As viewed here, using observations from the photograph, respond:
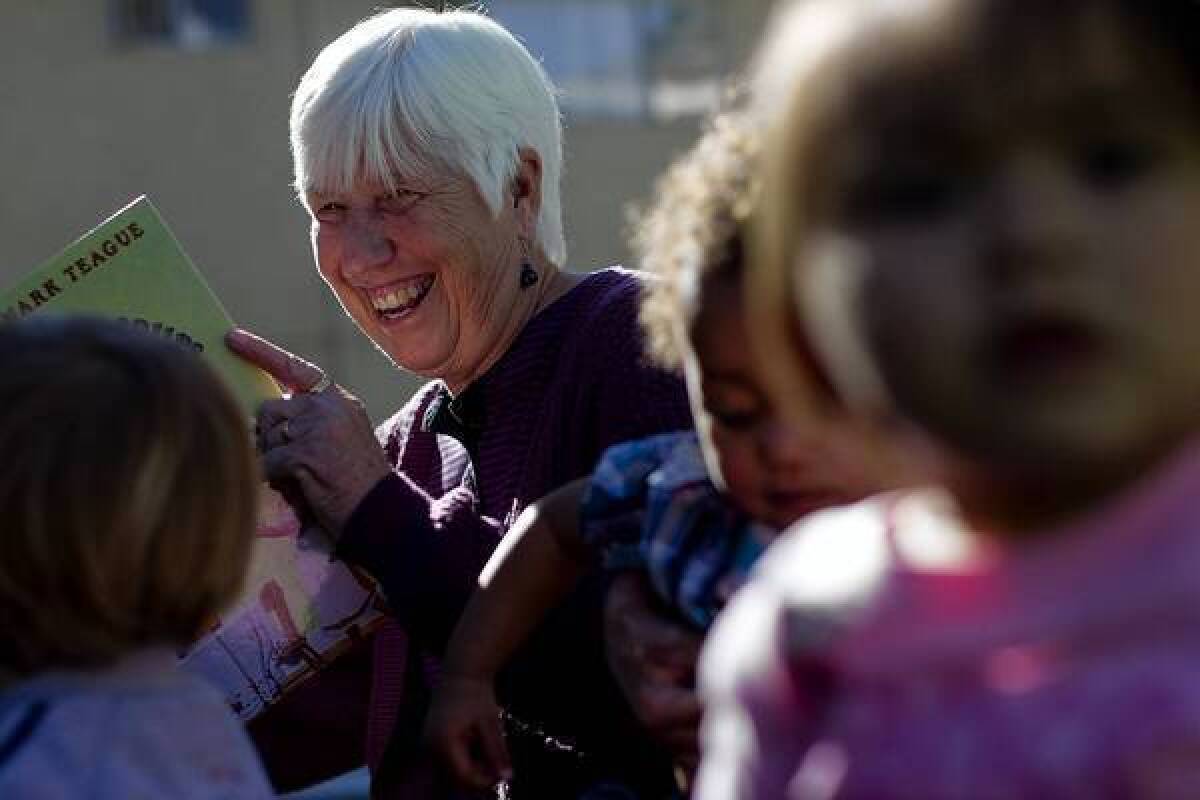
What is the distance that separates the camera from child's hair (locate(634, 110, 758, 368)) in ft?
7.10

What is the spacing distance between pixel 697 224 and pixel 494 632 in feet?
2.06

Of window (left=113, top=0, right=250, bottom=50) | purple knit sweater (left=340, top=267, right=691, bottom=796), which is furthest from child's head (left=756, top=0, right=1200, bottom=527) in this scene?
window (left=113, top=0, right=250, bottom=50)

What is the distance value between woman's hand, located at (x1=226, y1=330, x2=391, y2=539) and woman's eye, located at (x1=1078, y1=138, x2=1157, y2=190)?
78.3 inches

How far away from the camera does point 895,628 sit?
157 cm

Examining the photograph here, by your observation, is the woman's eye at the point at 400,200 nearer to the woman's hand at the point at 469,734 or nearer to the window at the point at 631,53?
the woman's hand at the point at 469,734

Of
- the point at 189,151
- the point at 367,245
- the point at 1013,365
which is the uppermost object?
the point at 1013,365

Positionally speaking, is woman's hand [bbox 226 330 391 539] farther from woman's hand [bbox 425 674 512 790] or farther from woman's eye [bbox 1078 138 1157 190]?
woman's eye [bbox 1078 138 1157 190]

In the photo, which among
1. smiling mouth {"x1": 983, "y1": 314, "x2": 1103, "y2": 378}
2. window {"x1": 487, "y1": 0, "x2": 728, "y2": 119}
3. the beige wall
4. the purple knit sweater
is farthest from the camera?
window {"x1": 487, "y1": 0, "x2": 728, "y2": 119}

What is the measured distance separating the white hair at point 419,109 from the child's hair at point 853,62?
6.75ft

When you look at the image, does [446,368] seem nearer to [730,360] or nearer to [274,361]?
[274,361]

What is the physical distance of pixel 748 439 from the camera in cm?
219

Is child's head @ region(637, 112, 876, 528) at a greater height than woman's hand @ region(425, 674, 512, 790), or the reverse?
child's head @ region(637, 112, 876, 528)

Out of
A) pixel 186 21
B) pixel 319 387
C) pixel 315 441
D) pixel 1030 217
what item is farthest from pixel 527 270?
pixel 186 21

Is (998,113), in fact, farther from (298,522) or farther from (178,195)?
(178,195)
